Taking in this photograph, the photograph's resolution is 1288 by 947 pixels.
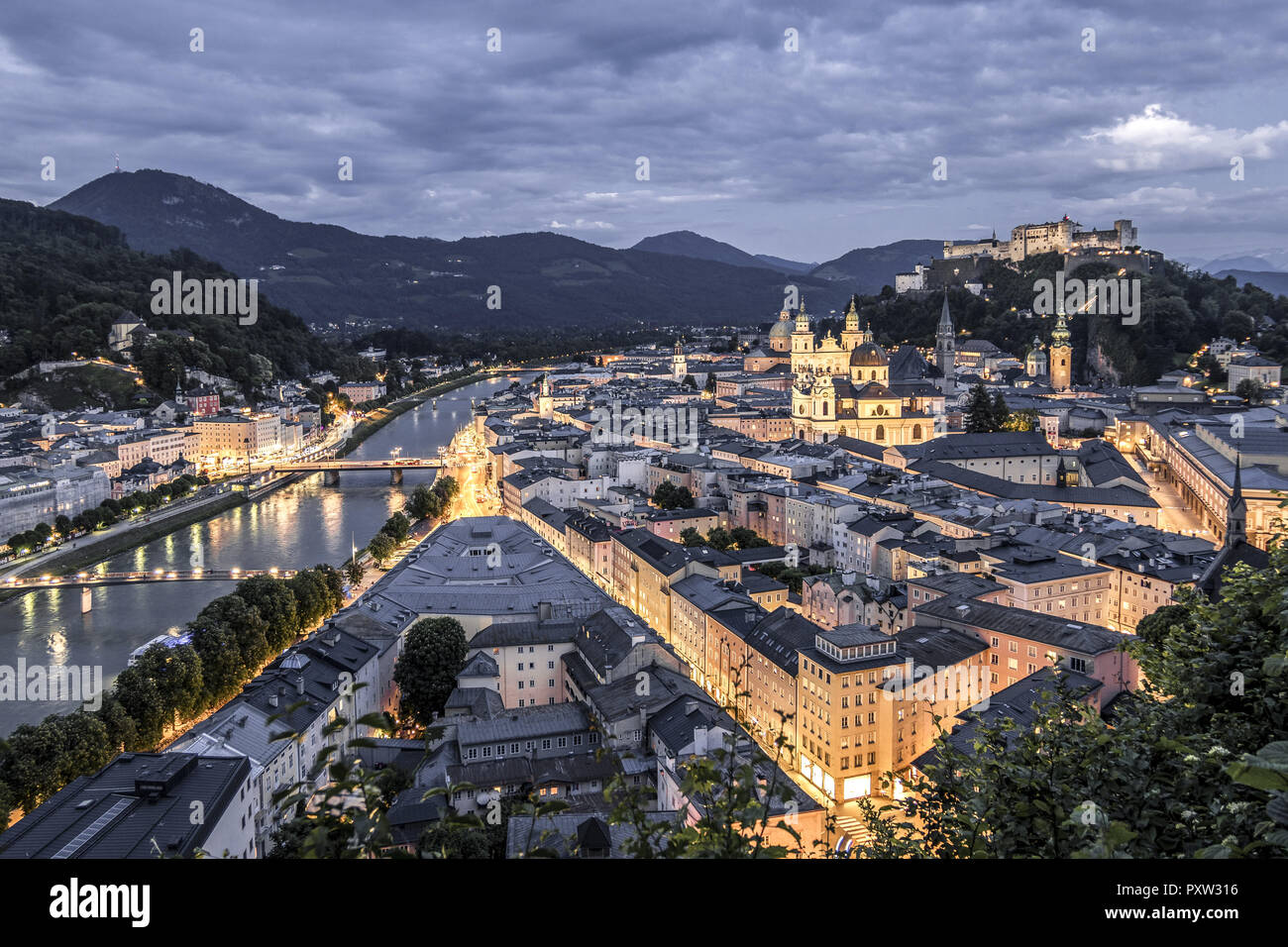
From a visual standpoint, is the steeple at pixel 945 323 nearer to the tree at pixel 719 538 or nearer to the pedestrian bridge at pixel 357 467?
the pedestrian bridge at pixel 357 467

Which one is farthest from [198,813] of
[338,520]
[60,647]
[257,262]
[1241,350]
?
[257,262]

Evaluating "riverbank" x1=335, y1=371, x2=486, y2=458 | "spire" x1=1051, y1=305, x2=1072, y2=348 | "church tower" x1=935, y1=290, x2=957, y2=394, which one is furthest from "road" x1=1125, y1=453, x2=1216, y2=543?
"riverbank" x1=335, y1=371, x2=486, y2=458

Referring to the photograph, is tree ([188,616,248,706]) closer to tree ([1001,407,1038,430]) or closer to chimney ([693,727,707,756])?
chimney ([693,727,707,756])
